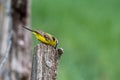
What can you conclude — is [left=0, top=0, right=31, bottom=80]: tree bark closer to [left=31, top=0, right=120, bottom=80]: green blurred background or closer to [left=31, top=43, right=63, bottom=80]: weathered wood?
[left=31, top=0, right=120, bottom=80]: green blurred background

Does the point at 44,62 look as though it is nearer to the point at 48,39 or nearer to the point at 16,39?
the point at 48,39

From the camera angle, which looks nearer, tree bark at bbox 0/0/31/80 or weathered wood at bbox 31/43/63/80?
weathered wood at bbox 31/43/63/80

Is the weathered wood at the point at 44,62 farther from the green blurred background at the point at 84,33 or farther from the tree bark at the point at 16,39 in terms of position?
the green blurred background at the point at 84,33

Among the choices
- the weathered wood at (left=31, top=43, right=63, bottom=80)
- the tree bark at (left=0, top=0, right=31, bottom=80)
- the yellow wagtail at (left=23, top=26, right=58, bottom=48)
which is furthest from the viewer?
the tree bark at (left=0, top=0, right=31, bottom=80)

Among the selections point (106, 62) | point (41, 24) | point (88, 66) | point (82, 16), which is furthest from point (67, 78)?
point (82, 16)

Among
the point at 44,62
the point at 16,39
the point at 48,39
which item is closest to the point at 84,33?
the point at 16,39

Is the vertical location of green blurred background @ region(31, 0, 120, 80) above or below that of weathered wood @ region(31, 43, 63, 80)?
above

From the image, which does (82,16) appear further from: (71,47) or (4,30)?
(4,30)

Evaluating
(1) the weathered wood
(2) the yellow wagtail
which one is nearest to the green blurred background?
(2) the yellow wagtail
